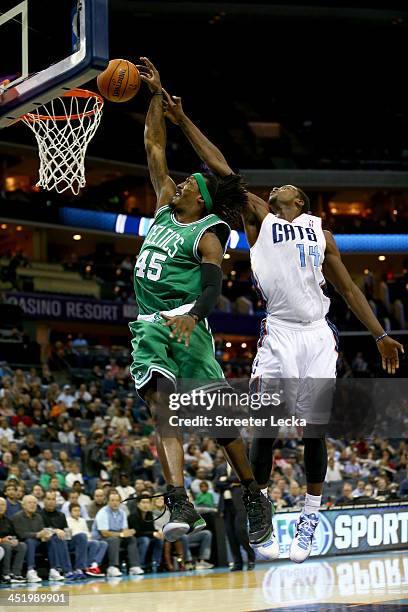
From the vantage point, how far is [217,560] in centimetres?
1458

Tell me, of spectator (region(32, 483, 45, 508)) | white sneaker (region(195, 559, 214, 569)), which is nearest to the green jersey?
spectator (region(32, 483, 45, 508))

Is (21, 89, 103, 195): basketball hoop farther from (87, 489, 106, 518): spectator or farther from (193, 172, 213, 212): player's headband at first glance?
(87, 489, 106, 518): spectator

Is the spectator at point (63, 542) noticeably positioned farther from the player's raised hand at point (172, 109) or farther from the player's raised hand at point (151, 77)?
the player's raised hand at point (151, 77)

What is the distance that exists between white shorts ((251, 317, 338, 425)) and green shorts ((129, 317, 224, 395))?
555 mm

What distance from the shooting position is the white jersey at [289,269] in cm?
720

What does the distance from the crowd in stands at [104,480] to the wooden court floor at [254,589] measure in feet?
1.71

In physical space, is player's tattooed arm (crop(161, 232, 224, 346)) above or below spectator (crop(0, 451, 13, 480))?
above

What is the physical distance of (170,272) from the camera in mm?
6855

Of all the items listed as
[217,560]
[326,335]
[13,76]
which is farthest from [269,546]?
[217,560]

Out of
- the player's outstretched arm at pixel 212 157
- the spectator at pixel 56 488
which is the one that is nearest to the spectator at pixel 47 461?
the spectator at pixel 56 488

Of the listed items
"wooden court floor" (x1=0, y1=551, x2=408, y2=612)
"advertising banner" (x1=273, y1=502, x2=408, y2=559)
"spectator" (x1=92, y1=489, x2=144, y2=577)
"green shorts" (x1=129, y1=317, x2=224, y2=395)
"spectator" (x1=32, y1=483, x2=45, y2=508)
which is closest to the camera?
"green shorts" (x1=129, y1=317, x2=224, y2=395)

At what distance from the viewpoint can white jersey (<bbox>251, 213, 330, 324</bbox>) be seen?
7203 millimetres

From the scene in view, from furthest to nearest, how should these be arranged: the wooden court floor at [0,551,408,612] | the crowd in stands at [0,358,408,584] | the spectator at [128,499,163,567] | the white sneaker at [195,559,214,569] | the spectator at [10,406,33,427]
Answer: the spectator at [10,406,33,427]
the white sneaker at [195,559,214,569]
the spectator at [128,499,163,567]
the crowd in stands at [0,358,408,584]
the wooden court floor at [0,551,408,612]

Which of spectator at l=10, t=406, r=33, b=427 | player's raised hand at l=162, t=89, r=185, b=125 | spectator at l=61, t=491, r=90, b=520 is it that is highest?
player's raised hand at l=162, t=89, r=185, b=125
